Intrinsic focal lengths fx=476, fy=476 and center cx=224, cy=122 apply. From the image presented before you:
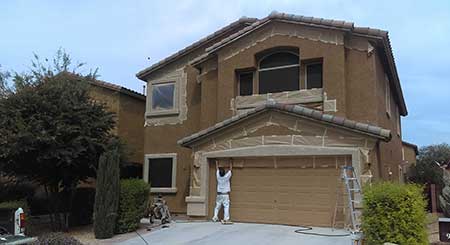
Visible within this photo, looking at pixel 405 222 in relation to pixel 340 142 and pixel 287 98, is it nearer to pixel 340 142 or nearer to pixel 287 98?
pixel 340 142

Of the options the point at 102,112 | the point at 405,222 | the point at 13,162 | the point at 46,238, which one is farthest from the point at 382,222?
the point at 13,162

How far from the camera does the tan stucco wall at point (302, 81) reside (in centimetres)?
1683

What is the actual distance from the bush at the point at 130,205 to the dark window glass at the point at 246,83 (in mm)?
5737

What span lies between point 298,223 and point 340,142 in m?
2.95

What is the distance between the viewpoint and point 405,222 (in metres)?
10.5

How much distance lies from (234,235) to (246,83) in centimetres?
729

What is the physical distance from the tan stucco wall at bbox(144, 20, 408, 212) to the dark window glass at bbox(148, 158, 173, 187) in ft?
1.47

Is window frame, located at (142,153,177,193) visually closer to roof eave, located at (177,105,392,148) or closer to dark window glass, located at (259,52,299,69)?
roof eave, located at (177,105,392,148)

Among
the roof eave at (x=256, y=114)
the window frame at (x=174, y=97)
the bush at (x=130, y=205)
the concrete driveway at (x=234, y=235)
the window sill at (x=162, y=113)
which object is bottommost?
the concrete driveway at (x=234, y=235)

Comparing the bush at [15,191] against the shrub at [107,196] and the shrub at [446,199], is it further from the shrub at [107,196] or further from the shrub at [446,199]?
the shrub at [446,199]

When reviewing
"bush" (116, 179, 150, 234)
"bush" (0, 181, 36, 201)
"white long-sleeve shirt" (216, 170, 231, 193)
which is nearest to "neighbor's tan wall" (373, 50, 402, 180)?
"white long-sleeve shirt" (216, 170, 231, 193)

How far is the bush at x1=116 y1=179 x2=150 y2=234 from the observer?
1560cm

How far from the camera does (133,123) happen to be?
24.2m

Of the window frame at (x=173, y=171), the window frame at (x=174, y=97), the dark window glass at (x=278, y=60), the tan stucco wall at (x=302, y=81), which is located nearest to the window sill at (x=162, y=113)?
the window frame at (x=174, y=97)
